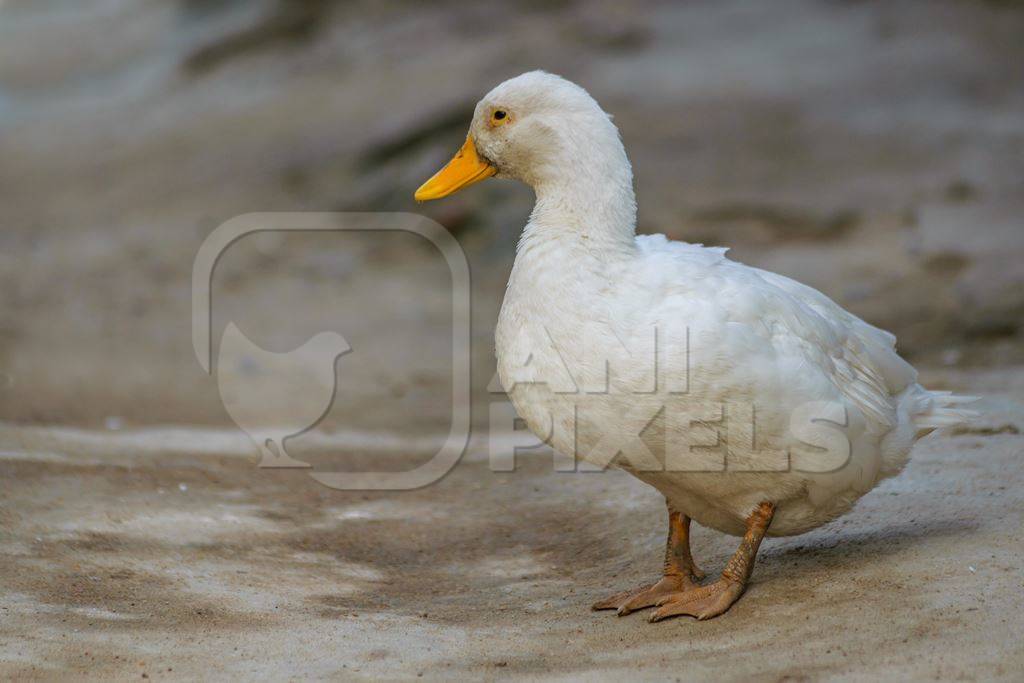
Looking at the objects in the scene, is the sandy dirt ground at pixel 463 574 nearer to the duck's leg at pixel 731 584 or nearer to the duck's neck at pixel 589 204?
the duck's leg at pixel 731 584

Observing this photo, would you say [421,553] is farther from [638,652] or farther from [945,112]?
[945,112]

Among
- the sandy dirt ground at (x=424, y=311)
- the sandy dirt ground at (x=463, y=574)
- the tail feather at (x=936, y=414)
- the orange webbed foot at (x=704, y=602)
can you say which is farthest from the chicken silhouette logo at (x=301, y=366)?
the tail feather at (x=936, y=414)

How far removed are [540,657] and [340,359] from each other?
6.19 m

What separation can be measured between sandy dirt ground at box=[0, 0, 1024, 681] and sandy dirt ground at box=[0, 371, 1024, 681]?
0.07 feet

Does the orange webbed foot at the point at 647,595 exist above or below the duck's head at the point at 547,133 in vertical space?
below

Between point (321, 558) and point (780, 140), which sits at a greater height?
point (780, 140)

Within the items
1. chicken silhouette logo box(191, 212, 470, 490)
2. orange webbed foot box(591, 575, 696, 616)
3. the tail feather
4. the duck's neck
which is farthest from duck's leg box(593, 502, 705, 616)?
chicken silhouette logo box(191, 212, 470, 490)

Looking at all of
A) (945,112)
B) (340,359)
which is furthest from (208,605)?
(945,112)

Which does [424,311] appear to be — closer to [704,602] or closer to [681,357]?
[704,602]

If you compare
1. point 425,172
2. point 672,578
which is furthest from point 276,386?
point 672,578

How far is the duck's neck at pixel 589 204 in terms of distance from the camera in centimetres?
466

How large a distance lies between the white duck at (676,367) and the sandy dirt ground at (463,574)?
0.37 metres

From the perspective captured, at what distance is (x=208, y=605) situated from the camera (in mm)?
4957

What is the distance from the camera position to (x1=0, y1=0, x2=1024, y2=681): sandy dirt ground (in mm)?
4527
